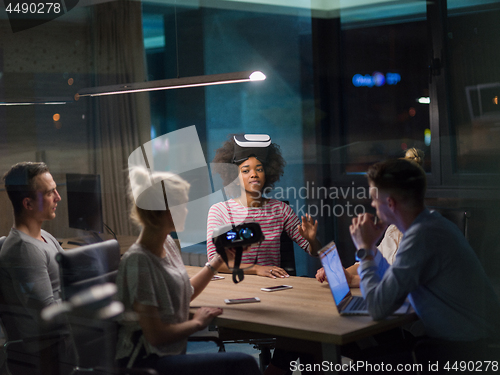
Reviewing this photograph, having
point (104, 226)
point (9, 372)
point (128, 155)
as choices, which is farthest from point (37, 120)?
point (9, 372)

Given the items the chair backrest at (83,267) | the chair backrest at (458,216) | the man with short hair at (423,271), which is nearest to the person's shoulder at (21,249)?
the chair backrest at (83,267)

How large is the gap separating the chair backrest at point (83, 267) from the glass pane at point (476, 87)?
145 centimetres

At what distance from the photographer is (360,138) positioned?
2.22 metres

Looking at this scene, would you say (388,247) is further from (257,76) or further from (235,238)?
(257,76)

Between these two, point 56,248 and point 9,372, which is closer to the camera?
point 56,248

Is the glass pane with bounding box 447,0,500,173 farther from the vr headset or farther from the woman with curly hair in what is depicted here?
the vr headset

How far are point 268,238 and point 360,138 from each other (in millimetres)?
654

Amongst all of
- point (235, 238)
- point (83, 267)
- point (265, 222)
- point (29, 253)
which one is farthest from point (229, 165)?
point (29, 253)

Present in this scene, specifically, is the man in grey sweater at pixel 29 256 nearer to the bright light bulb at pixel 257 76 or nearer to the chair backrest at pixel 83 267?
the chair backrest at pixel 83 267

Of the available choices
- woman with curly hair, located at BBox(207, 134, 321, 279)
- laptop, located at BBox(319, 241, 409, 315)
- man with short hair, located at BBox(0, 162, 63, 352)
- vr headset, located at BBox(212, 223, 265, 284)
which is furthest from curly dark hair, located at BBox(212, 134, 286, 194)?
man with short hair, located at BBox(0, 162, 63, 352)

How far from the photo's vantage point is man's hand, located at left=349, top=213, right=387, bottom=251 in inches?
64.4

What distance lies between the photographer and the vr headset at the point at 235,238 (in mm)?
1779

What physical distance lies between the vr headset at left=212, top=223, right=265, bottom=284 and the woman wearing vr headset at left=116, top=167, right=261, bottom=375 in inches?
2.7

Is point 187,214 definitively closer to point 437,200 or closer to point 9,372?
point 437,200
